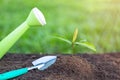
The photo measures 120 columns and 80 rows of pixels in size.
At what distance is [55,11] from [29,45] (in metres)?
0.33

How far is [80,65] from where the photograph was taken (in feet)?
4.58

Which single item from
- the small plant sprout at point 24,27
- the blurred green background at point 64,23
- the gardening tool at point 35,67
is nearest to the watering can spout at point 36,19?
the small plant sprout at point 24,27

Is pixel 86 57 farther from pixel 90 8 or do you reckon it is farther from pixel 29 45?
Answer: pixel 90 8

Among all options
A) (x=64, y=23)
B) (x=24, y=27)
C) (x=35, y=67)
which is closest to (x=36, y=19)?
(x=24, y=27)

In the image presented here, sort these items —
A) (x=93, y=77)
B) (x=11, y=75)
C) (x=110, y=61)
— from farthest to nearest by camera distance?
1. (x=110, y=61)
2. (x=93, y=77)
3. (x=11, y=75)

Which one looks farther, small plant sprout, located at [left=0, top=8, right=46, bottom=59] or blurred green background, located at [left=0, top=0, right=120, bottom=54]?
blurred green background, located at [left=0, top=0, right=120, bottom=54]

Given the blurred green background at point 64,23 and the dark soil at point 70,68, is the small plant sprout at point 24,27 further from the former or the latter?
the blurred green background at point 64,23

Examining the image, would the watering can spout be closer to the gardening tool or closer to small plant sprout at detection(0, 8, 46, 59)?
small plant sprout at detection(0, 8, 46, 59)

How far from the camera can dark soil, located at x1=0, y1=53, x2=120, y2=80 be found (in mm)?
1310

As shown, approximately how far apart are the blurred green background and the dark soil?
6.6 inches

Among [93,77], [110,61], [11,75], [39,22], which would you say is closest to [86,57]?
[110,61]

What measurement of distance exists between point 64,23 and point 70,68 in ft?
1.86

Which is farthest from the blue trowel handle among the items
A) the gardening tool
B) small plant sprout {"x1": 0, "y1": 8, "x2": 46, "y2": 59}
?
small plant sprout {"x1": 0, "y1": 8, "x2": 46, "y2": 59}

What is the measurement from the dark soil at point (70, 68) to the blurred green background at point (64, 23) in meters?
0.17
